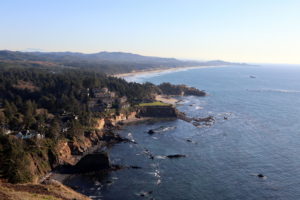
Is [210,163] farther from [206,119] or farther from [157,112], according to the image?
[157,112]

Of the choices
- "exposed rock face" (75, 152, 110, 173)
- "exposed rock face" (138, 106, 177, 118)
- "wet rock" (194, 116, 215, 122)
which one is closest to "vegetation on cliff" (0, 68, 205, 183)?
"exposed rock face" (138, 106, 177, 118)

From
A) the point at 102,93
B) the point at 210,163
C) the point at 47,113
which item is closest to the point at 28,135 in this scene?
the point at 47,113

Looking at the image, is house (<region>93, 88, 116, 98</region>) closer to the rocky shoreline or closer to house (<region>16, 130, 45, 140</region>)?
the rocky shoreline

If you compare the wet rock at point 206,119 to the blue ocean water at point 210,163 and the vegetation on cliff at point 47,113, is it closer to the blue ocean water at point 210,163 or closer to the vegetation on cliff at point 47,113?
the blue ocean water at point 210,163

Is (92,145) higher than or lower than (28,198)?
lower

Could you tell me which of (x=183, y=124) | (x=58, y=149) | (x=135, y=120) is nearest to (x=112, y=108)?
(x=135, y=120)

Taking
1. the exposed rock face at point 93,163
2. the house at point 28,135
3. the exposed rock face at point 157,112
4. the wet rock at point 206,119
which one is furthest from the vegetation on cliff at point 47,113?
the wet rock at point 206,119

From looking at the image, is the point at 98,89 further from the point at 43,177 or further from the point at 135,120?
the point at 43,177
